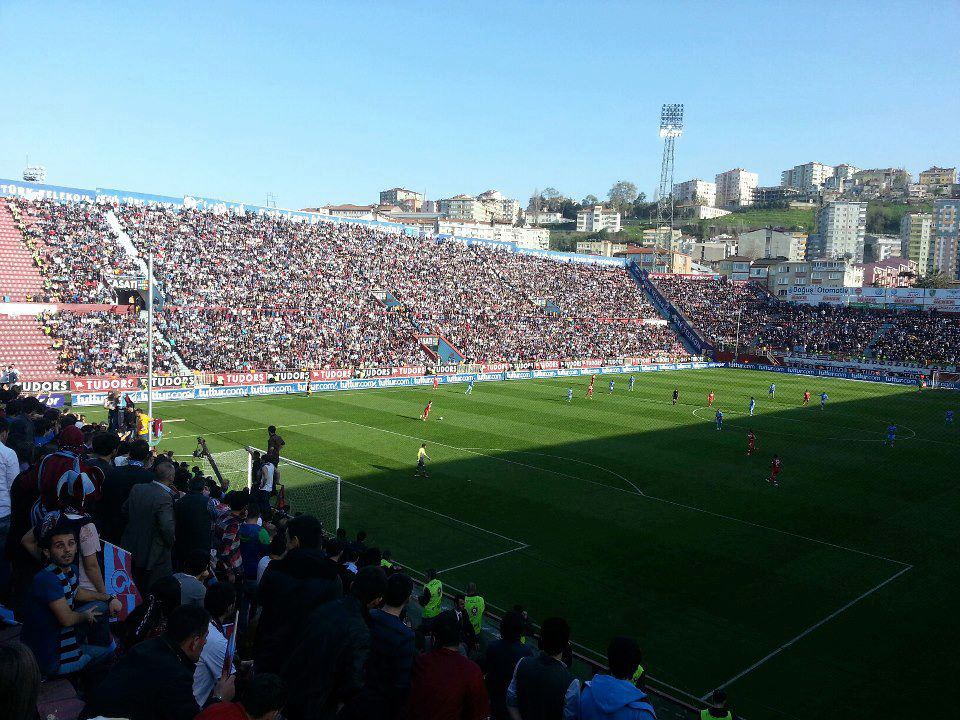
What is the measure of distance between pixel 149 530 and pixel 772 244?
6441 inches

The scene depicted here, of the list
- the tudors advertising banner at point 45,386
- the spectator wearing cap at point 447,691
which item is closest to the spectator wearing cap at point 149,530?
the spectator wearing cap at point 447,691

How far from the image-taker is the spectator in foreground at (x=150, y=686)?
13.6ft

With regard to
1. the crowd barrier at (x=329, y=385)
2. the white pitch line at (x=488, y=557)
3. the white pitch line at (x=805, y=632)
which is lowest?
the white pitch line at (x=805, y=632)

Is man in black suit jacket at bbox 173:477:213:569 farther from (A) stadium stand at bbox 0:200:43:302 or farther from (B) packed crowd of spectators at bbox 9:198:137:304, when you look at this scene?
(A) stadium stand at bbox 0:200:43:302

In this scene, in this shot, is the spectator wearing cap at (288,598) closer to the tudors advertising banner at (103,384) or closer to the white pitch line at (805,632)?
the white pitch line at (805,632)

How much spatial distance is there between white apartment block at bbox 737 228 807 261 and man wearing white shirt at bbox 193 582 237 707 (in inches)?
6234

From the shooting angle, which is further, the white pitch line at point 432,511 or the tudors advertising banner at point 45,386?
the tudors advertising banner at point 45,386

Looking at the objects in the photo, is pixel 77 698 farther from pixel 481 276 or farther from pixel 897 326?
pixel 897 326

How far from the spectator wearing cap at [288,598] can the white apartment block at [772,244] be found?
157575mm

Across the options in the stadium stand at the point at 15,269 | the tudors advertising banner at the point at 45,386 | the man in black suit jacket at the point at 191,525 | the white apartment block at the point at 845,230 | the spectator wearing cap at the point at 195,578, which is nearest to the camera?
the spectator wearing cap at the point at 195,578

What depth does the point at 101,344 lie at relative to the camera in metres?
41.5

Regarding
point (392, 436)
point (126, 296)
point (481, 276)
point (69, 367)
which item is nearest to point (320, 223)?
point (481, 276)

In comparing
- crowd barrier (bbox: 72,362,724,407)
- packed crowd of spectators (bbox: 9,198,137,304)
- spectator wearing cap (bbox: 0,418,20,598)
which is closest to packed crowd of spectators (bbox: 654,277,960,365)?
crowd barrier (bbox: 72,362,724,407)

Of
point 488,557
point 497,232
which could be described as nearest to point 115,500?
point 488,557
